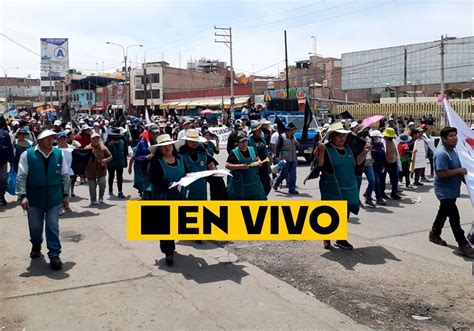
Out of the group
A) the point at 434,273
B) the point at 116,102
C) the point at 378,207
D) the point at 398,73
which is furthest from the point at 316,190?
the point at 116,102

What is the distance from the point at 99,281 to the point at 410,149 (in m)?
9.74

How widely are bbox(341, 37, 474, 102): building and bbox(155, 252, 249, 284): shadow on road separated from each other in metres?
50.8

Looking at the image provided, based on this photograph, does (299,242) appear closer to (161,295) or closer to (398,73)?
(161,295)

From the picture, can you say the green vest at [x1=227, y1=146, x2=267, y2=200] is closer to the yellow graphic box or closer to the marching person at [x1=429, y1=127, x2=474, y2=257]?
the yellow graphic box

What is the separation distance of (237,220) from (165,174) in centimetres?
109

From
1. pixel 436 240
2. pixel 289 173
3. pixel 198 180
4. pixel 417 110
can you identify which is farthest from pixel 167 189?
pixel 417 110

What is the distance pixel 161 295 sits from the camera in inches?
209

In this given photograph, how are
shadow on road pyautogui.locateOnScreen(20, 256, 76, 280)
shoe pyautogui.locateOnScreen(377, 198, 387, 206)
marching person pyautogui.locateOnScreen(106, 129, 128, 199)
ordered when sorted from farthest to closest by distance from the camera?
marching person pyautogui.locateOnScreen(106, 129, 128, 199)
shoe pyautogui.locateOnScreen(377, 198, 387, 206)
shadow on road pyautogui.locateOnScreen(20, 256, 76, 280)

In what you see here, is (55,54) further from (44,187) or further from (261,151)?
(44,187)

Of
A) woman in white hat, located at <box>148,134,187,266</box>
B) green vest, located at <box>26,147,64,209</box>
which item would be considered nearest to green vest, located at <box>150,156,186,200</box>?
woman in white hat, located at <box>148,134,187,266</box>

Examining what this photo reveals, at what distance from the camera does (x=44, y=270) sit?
6.29 metres

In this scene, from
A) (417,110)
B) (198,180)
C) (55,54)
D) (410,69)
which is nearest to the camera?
(198,180)

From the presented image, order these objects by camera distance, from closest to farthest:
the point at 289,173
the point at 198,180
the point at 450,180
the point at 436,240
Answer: the point at 450,180 < the point at 198,180 < the point at 436,240 < the point at 289,173

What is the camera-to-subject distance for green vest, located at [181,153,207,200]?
23.5 ft
